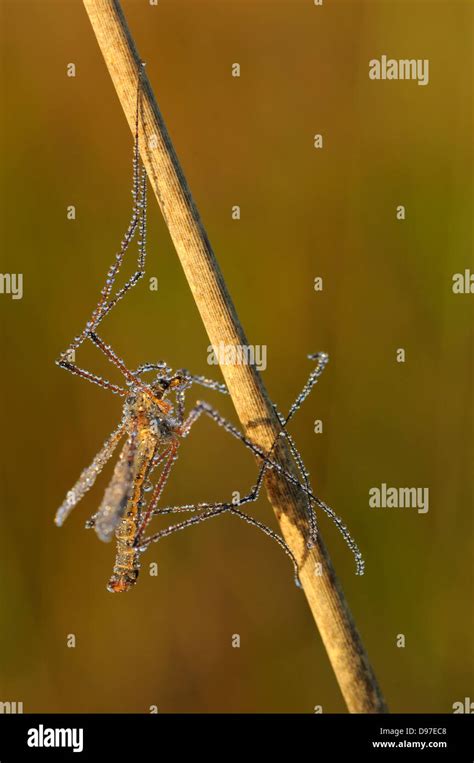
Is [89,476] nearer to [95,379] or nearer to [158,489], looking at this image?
[158,489]

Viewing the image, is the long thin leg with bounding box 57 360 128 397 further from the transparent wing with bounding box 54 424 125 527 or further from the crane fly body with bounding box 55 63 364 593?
the transparent wing with bounding box 54 424 125 527

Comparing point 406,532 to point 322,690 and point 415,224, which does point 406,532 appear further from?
point 415,224

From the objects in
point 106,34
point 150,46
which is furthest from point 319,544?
point 150,46

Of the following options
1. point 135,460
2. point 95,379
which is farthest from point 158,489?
point 95,379

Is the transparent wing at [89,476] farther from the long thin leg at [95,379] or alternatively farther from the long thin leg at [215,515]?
the long thin leg at [215,515]

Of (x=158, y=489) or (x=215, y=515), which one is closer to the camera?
(x=215, y=515)

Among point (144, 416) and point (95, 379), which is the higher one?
point (95, 379)

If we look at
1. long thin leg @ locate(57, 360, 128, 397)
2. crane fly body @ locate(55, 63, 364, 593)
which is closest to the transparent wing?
crane fly body @ locate(55, 63, 364, 593)

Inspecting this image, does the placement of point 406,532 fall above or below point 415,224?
below

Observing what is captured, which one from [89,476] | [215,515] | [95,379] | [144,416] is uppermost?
[95,379]

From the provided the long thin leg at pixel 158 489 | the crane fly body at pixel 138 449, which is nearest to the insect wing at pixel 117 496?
the crane fly body at pixel 138 449

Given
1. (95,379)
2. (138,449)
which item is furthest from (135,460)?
(95,379)
